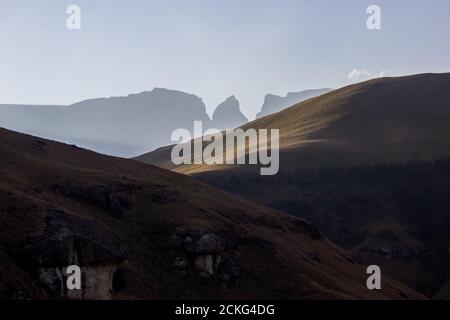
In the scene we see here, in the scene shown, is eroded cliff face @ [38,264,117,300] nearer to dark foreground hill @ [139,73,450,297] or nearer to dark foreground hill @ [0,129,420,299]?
dark foreground hill @ [0,129,420,299]

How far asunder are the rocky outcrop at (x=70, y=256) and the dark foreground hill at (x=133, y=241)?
0.07 metres

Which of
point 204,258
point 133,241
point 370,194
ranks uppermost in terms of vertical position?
point 370,194

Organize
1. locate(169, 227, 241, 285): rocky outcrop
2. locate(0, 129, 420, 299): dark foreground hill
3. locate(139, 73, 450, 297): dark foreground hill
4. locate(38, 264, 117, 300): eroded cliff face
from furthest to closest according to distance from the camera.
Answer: locate(139, 73, 450, 297): dark foreground hill, locate(169, 227, 241, 285): rocky outcrop, locate(0, 129, 420, 299): dark foreground hill, locate(38, 264, 117, 300): eroded cliff face

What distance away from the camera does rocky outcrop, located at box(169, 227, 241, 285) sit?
5622 centimetres

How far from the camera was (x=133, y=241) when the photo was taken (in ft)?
188

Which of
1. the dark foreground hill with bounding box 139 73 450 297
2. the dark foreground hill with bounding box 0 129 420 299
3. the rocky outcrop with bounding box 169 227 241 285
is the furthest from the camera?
the dark foreground hill with bounding box 139 73 450 297

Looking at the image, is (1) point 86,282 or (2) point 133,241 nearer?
(1) point 86,282

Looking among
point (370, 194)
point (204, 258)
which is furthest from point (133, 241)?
point (370, 194)

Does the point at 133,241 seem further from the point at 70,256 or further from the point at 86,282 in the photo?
the point at 70,256

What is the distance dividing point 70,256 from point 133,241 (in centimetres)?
1390

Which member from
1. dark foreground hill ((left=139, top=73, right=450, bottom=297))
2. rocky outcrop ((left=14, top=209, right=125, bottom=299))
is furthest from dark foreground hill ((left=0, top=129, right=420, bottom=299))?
dark foreground hill ((left=139, top=73, right=450, bottom=297))

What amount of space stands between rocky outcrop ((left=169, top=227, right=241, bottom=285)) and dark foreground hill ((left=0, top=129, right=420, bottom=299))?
0.31 feet
